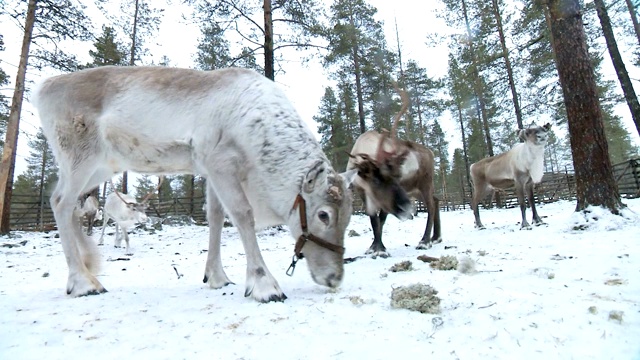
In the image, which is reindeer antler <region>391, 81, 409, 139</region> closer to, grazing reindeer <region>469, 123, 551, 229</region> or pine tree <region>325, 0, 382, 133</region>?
grazing reindeer <region>469, 123, 551, 229</region>

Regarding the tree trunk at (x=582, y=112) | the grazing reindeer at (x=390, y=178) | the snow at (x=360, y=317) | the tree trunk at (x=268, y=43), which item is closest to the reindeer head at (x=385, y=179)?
the grazing reindeer at (x=390, y=178)

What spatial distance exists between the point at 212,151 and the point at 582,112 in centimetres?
614

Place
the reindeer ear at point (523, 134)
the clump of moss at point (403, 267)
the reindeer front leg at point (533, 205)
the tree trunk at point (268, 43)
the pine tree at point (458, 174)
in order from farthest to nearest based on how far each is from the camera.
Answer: the pine tree at point (458, 174) → the tree trunk at point (268, 43) → the reindeer ear at point (523, 134) → the reindeer front leg at point (533, 205) → the clump of moss at point (403, 267)

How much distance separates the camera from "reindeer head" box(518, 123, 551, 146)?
8664 mm

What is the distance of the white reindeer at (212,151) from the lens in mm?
2922

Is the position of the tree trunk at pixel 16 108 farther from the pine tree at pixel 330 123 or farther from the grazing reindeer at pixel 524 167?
the pine tree at pixel 330 123

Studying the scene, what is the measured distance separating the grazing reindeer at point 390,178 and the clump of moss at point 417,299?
5.58 feet

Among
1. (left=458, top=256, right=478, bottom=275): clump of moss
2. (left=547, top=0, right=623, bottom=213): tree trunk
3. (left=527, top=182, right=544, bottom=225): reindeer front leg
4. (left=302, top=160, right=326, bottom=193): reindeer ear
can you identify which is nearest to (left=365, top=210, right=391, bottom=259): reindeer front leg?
(left=458, top=256, right=478, bottom=275): clump of moss

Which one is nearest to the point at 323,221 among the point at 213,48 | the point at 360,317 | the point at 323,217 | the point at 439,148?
the point at 323,217

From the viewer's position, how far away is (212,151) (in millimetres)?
3146

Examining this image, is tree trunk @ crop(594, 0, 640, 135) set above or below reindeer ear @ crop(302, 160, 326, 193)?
above

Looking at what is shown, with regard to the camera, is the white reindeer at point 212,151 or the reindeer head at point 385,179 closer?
the white reindeer at point 212,151

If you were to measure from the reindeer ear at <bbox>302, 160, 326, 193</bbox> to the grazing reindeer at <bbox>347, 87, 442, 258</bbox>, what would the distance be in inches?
54.5

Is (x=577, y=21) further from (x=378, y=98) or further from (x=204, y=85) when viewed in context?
(x=378, y=98)
